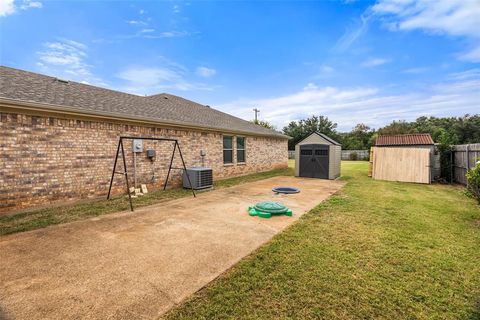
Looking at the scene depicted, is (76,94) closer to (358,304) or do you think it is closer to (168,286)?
(168,286)

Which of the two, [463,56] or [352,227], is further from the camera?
[463,56]

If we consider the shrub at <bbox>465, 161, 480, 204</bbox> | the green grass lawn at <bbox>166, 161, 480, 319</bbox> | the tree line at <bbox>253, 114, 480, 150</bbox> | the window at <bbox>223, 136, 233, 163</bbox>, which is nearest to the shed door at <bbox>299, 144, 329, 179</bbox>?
the window at <bbox>223, 136, 233, 163</bbox>

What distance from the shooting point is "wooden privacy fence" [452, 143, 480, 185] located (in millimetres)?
8258

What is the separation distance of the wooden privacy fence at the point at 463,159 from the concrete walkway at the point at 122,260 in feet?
27.8

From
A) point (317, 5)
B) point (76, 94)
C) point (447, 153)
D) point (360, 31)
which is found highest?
point (317, 5)

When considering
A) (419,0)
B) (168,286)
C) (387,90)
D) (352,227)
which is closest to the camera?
(168,286)

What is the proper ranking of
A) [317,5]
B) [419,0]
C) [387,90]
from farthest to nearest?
[387,90], [317,5], [419,0]

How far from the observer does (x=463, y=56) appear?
1051cm

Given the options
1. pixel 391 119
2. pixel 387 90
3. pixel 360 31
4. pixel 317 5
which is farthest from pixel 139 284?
pixel 391 119

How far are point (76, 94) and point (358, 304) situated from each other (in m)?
9.16

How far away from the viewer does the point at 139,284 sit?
2.42 meters

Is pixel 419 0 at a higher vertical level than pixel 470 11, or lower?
higher

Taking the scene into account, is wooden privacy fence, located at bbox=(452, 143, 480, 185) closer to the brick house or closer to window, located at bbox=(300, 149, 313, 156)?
window, located at bbox=(300, 149, 313, 156)

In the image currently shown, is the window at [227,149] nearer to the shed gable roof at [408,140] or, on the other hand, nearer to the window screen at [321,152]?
the window screen at [321,152]
